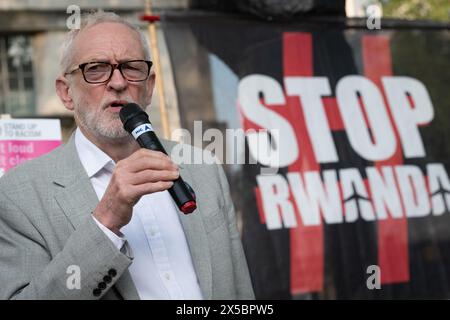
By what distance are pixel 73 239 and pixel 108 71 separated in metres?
0.56

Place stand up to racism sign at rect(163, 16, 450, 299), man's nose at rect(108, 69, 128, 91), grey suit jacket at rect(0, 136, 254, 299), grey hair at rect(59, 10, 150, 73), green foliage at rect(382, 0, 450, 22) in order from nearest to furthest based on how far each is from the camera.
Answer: grey suit jacket at rect(0, 136, 254, 299) < man's nose at rect(108, 69, 128, 91) < grey hair at rect(59, 10, 150, 73) < stand up to racism sign at rect(163, 16, 450, 299) < green foliage at rect(382, 0, 450, 22)

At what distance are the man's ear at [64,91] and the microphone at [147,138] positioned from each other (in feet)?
1.14

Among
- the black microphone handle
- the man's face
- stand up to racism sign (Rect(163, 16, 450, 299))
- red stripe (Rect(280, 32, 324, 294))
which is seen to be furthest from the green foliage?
the black microphone handle

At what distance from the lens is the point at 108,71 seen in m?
2.40

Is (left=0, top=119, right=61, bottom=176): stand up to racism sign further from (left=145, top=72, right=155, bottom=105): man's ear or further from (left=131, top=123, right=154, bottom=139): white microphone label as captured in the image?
(left=131, top=123, right=154, bottom=139): white microphone label

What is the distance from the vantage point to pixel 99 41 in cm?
243

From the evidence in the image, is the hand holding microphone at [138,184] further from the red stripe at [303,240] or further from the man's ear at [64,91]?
the red stripe at [303,240]

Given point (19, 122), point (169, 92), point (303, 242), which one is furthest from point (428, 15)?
point (19, 122)

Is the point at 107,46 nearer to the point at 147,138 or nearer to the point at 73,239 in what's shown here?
the point at 147,138

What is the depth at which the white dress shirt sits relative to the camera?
232 centimetres

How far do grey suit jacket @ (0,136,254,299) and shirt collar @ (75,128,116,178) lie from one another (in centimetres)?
2

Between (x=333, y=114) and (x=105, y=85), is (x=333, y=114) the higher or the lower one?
the higher one

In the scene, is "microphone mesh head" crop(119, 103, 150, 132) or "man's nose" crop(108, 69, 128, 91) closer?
"microphone mesh head" crop(119, 103, 150, 132)

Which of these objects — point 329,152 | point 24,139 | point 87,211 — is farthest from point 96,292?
point 329,152
